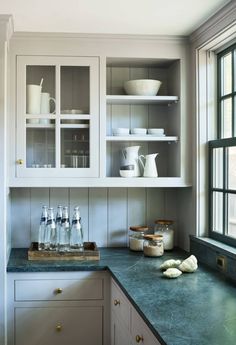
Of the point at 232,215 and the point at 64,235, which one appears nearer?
the point at 232,215

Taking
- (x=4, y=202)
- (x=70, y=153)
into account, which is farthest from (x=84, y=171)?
(x=4, y=202)

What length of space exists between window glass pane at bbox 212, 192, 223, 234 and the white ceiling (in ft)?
3.61

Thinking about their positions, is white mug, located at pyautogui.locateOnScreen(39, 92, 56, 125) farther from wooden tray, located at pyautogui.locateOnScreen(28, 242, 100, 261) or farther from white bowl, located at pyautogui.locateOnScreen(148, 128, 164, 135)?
wooden tray, located at pyautogui.locateOnScreen(28, 242, 100, 261)

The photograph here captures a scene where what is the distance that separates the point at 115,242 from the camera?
3508 mm

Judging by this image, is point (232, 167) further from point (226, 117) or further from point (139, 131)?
point (139, 131)

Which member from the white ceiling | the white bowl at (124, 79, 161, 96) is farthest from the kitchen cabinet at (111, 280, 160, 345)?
the white ceiling

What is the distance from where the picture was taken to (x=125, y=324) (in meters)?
2.45

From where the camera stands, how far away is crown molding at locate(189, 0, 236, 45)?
2.54 meters

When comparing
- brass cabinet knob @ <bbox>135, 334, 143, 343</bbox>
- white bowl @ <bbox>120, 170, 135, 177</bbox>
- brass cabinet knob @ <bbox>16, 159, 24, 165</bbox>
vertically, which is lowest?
brass cabinet knob @ <bbox>135, 334, 143, 343</bbox>

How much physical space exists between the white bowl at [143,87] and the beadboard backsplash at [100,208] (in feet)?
2.42

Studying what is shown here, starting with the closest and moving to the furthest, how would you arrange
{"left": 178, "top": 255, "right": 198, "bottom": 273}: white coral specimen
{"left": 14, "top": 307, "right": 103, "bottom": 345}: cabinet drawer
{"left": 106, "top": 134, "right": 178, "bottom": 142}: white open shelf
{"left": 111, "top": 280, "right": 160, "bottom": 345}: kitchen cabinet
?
{"left": 111, "top": 280, "right": 160, "bottom": 345}: kitchen cabinet
{"left": 178, "top": 255, "right": 198, "bottom": 273}: white coral specimen
{"left": 14, "top": 307, "right": 103, "bottom": 345}: cabinet drawer
{"left": 106, "top": 134, "right": 178, "bottom": 142}: white open shelf

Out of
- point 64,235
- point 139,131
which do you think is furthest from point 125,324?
point 139,131

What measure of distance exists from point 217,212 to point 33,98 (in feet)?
4.66

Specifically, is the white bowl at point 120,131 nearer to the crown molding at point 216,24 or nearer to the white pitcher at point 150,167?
the white pitcher at point 150,167
